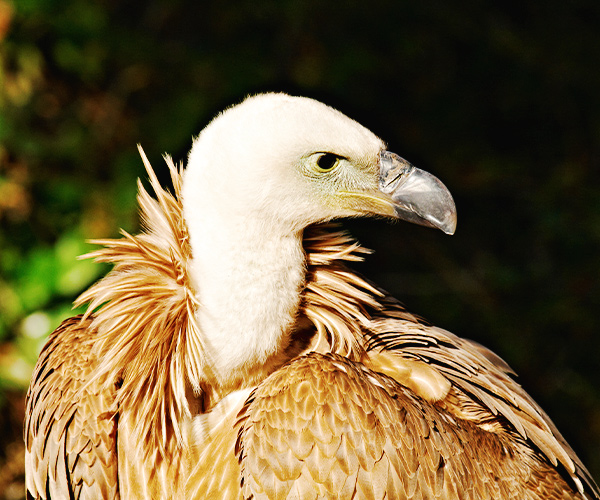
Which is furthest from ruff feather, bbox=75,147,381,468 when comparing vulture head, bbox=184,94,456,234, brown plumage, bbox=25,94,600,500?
vulture head, bbox=184,94,456,234

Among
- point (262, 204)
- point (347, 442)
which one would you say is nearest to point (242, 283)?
point (262, 204)

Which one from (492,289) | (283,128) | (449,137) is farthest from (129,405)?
(449,137)

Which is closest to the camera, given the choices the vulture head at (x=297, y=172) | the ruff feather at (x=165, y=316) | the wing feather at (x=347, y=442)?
the wing feather at (x=347, y=442)

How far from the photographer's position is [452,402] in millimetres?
1787

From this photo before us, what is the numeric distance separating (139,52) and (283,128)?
2284 mm

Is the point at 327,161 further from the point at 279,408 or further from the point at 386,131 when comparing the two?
the point at 386,131

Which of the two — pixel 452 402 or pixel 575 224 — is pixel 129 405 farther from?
pixel 575 224

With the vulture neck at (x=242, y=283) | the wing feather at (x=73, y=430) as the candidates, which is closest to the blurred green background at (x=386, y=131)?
the wing feather at (x=73, y=430)

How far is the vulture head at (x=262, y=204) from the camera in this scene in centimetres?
154

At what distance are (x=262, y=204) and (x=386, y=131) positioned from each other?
2520 millimetres

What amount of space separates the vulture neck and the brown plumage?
5cm

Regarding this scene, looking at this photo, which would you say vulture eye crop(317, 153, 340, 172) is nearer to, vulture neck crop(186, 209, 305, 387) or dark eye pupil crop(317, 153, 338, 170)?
dark eye pupil crop(317, 153, 338, 170)

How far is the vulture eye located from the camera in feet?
5.29

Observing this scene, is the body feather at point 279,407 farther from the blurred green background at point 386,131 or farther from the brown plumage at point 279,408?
the blurred green background at point 386,131
